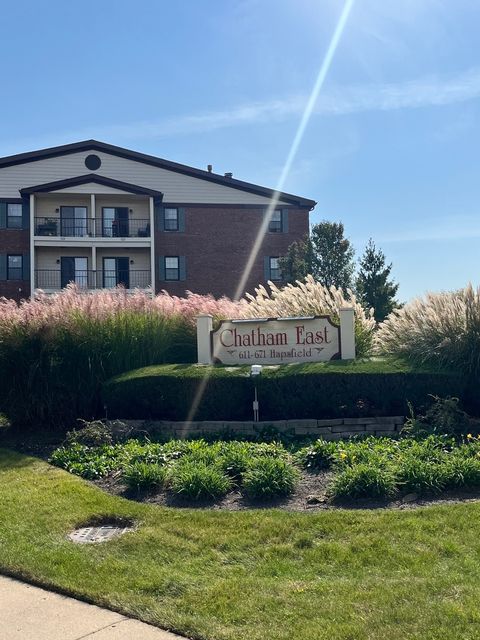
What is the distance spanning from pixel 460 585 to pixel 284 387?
5.10 meters

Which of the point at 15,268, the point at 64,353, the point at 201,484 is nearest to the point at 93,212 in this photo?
the point at 15,268

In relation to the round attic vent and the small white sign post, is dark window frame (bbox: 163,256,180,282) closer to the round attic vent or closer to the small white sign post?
the round attic vent

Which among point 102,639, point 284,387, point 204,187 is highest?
point 204,187

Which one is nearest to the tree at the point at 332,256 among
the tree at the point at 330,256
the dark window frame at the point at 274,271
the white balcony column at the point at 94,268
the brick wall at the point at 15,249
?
the tree at the point at 330,256

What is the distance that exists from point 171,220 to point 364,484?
2918 centimetres

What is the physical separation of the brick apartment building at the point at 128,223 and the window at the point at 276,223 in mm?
55

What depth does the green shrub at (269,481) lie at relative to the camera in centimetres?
582

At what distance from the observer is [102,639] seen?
343 centimetres

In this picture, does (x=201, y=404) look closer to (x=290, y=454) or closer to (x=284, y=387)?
(x=284, y=387)

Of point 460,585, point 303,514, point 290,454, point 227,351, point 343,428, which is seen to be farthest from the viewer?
point 227,351

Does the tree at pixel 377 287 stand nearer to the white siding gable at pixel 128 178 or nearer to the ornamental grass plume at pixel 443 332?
the ornamental grass plume at pixel 443 332

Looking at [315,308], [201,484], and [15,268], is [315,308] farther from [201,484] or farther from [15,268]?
[15,268]

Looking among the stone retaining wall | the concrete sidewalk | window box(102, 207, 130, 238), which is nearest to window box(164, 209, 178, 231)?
window box(102, 207, 130, 238)

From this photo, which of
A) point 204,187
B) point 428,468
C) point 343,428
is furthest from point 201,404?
point 204,187
